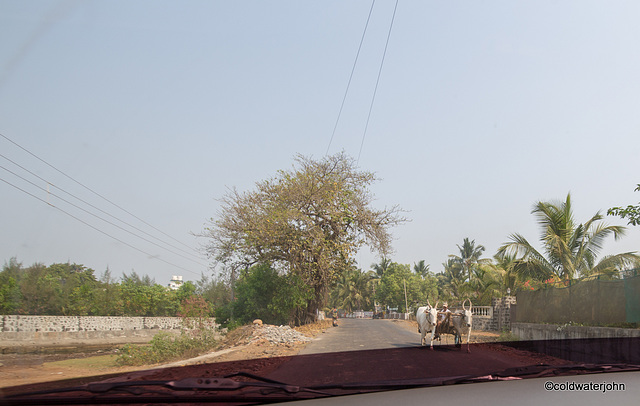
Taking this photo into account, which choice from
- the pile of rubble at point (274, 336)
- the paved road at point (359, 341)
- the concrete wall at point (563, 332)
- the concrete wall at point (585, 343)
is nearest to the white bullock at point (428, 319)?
the paved road at point (359, 341)

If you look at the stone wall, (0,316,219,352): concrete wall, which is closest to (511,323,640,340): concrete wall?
(0,316,219,352): concrete wall

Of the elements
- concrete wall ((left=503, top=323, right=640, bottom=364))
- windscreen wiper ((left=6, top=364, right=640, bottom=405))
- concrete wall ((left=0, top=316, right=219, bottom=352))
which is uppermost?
windscreen wiper ((left=6, top=364, right=640, bottom=405))

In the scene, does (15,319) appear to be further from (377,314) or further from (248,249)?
(377,314)

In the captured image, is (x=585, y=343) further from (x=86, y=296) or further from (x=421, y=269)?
(x=421, y=269)

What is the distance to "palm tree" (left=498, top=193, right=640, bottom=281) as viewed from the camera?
1906 centimetres

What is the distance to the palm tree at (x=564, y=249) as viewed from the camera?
19.1 meters

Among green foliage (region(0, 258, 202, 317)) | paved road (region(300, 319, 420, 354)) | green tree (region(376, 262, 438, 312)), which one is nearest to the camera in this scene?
paved road (region(300, 319, 420, 354))

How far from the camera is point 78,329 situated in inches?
1239

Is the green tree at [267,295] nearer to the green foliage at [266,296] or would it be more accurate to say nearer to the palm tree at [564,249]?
the green foliage at [266,296]

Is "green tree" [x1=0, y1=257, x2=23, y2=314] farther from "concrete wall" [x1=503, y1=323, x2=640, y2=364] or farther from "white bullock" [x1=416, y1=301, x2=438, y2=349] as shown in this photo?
"concrete wall" [x1=503, y1=323, x2=640, y2=364]

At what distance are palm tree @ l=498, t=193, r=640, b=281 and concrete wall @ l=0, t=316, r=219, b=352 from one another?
47.1ft

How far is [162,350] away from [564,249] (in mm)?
16536

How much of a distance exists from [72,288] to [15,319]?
1399 centimetres

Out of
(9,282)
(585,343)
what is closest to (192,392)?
(9,282)
